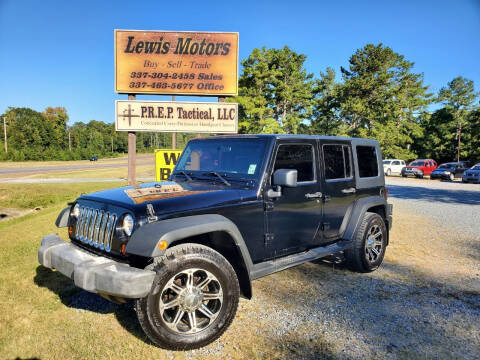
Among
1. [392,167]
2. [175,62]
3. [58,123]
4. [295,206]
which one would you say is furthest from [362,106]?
[58,123]

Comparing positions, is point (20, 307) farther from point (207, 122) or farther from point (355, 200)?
point (207, 122)

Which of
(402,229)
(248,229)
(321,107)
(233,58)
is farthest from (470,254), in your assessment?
(321,107)

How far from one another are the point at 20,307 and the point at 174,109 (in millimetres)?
6689

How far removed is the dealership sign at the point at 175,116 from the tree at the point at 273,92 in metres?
25.3

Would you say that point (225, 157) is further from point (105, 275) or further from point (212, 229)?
point (105, 275)

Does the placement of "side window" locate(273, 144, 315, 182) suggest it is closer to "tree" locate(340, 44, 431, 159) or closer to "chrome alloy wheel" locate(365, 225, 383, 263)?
"chrome alloy wheel" locate(365, 225, 383, 263)

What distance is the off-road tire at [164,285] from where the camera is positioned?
2.45 metres

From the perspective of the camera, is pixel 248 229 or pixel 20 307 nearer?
pixel 248 229

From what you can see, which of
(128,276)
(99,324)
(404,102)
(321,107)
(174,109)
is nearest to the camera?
(128,276)

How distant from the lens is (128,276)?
2.29 m

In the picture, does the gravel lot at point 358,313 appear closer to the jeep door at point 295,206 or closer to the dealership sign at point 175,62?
the jeep door at point 295,206

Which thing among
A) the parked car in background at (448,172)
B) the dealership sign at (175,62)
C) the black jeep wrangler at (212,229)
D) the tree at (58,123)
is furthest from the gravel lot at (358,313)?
the tree at (58,123)

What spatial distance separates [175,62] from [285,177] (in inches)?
287

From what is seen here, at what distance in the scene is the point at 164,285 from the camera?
249cm
